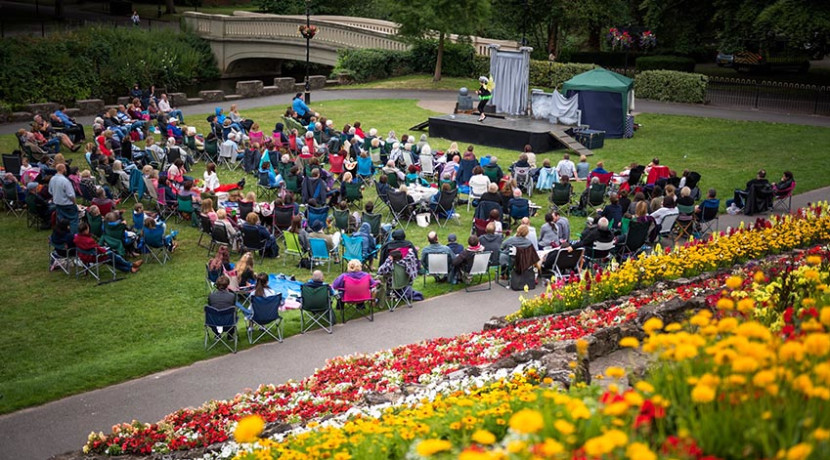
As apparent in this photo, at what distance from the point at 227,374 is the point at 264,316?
4.00 ft

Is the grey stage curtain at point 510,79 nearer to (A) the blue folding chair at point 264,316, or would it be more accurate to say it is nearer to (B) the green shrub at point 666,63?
(B) the green shrub at point 666,63

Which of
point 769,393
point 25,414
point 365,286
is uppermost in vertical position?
point 769,393

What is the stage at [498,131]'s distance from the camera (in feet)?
85.6

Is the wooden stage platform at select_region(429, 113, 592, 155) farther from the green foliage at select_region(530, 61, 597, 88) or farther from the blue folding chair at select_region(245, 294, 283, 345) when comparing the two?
the blue folding chair at select_region(245, 294, 283, 345)

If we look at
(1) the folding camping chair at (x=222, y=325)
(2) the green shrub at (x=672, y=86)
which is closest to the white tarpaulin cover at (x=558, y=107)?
(2) the green shrub at (x=672, y=86)

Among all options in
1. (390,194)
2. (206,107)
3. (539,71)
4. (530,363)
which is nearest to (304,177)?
(390,194)

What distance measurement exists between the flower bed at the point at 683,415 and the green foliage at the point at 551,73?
31.9 m

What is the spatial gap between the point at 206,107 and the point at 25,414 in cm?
2369

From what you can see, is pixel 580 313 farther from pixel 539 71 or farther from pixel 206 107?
pixel 539 71

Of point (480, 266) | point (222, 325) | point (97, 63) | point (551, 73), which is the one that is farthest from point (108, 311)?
point (97, 63)

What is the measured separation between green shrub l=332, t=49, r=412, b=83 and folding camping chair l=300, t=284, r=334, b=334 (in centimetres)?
2707

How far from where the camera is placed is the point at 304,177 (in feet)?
A: 64.0

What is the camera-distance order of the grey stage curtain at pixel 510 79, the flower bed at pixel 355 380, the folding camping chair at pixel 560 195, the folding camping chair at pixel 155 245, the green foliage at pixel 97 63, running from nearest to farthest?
the flower bed at pixel 355 380, the folding camping chair at pixel 155 245, the folding camping chair at pixel 560 195, the grey stage curtain at pixel 510 79, the green foliage at pixel 97 63

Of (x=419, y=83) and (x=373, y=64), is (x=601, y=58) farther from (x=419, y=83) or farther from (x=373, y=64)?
(x=373, y=64)
